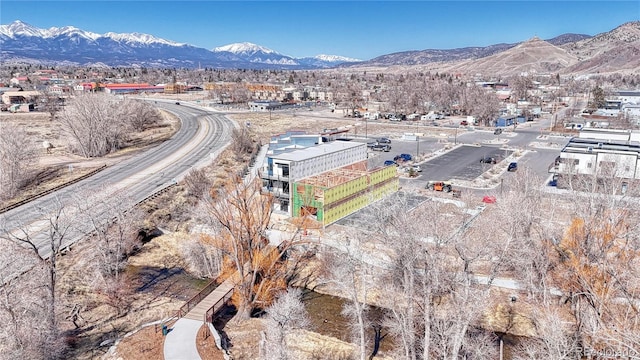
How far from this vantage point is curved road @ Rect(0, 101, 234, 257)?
3331cm

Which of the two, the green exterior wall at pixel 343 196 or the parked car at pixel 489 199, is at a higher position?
the green exterior wall at pixel 343 196

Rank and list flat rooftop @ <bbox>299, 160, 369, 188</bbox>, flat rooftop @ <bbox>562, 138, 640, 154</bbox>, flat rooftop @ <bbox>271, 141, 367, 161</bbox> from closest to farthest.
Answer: flat rooftop @ <bbox>299, 160, 369, 188</bbox>, flat rooftop @ <bbox>271, 141, 367, 161</bbox>, flat rooftop @ <bbox>562, 138, 640, 154</bbox>

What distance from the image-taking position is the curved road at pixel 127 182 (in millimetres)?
33312

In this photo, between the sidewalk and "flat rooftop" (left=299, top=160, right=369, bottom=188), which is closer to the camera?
the sidewalk

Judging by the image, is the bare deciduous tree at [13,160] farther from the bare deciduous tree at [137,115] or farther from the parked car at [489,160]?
the parked car at [489,160]

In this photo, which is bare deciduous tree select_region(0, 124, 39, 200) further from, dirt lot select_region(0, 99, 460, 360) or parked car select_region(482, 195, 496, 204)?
parked car select_region(482, 195, 496, 204)

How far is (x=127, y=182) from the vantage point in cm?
4759

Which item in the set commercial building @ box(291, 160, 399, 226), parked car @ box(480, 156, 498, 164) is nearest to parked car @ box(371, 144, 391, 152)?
parked car @ box(480, 156, 498, 164)

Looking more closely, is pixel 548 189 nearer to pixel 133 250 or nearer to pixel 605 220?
pixel 605 220

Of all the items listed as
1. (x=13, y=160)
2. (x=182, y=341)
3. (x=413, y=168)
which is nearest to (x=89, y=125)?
(x=13, y=160)

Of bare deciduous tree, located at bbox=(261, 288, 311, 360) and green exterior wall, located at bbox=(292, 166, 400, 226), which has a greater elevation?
green exterior wall, located at bbox=(292, 166, 400, 226)

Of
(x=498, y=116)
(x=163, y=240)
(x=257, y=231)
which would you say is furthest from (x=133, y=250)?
(x=498, y=116)

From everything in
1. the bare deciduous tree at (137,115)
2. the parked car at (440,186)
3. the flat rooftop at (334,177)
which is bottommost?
the parked car at (440,186)

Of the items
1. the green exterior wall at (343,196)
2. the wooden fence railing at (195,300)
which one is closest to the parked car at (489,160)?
the green exterior wall at (343,196)
